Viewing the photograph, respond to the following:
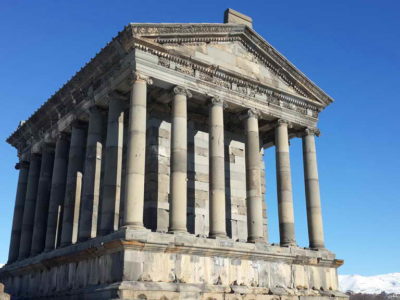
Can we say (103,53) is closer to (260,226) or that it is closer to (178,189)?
(178,189)

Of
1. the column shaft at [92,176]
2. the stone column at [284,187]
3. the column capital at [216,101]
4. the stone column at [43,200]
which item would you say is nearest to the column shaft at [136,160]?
the column capital at [216,101]

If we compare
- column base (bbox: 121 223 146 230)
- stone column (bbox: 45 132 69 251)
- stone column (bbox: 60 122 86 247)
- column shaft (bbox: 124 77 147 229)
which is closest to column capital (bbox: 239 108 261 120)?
column shaft (bbox: 124 77 147 229)

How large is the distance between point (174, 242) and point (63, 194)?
10.1 meters

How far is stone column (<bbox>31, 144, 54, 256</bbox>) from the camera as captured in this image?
25.7 metres

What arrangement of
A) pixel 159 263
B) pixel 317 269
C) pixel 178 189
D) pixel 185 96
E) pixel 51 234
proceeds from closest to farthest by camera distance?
pixel 159 263 → pixel 178 189 → pixel 185 96 → pixel 317 269 → pixel 51 234

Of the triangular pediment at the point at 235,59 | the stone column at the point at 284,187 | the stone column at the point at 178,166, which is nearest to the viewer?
the stone column at the point at 178,166

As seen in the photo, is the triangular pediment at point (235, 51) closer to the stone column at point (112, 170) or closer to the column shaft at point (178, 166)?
the column shaft at point (178, 166)

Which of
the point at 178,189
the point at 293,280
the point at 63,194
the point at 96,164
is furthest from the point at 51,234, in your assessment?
the point at 293,280

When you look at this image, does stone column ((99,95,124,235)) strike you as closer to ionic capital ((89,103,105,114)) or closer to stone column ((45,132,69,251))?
ionic capital ((89,103,105,114))

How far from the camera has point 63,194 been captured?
83.0 feet

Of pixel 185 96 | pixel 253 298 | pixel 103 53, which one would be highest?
pixel 103 53

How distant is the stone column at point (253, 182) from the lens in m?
21.2

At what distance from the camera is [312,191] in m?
24.1

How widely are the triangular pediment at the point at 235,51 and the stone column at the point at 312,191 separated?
2.53 meters
